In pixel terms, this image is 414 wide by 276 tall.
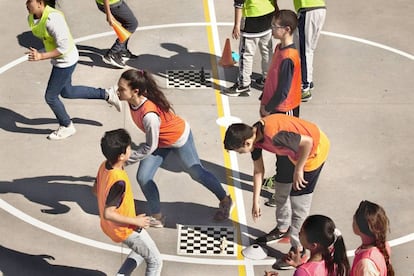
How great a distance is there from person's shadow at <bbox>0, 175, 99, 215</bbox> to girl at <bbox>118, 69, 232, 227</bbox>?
992 mm

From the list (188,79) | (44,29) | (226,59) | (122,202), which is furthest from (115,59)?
(122,202)

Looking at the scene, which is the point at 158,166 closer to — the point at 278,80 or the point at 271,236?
the point at 271,236

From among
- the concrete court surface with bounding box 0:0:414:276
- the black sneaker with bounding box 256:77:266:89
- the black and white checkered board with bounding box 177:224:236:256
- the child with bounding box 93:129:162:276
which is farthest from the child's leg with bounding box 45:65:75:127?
the child with bounding box 93:129:162:276

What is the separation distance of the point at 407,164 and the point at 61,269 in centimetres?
459

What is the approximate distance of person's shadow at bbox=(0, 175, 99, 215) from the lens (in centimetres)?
907

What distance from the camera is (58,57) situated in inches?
379

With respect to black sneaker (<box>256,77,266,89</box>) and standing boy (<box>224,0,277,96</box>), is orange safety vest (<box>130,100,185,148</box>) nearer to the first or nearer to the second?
standing boy (<box>224,0,277,96</box>)

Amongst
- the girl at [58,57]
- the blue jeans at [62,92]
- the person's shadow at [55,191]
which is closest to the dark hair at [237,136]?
the person's shadow at [55,191]

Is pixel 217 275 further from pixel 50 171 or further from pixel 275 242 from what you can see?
pixel 50 171

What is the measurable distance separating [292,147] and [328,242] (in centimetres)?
163

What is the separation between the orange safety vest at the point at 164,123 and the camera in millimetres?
7750

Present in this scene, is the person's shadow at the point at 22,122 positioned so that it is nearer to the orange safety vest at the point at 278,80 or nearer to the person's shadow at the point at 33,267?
the person's shadow at the point at 33,267

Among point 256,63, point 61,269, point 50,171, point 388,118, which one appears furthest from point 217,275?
point 256,63

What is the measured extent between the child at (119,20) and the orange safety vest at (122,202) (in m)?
5.18
